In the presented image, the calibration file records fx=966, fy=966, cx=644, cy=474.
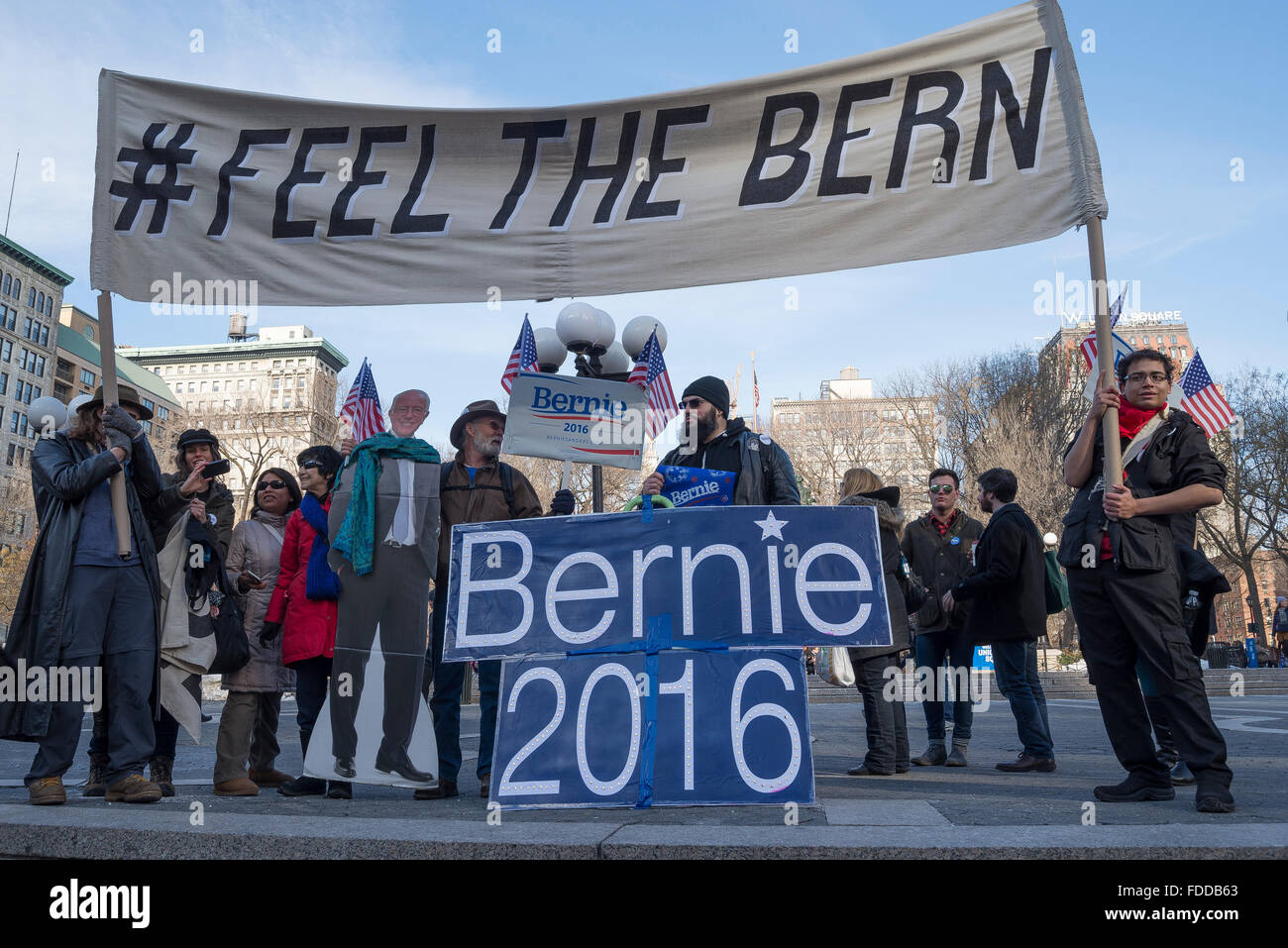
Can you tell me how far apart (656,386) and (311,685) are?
9549mm

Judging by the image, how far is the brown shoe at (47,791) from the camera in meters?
4.19

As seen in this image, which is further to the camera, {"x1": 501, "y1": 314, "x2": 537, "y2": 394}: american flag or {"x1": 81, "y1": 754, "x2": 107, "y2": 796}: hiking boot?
{"x1": 501, "y1": 314, "x2": 537, "y2": 394}: american flag

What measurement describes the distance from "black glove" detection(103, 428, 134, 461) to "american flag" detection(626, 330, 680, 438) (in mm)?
7978

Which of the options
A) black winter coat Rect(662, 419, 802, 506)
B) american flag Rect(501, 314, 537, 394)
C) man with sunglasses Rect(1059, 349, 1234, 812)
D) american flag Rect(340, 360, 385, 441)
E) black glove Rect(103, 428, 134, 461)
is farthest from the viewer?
american flag Rect(340, 360, 385, 441)

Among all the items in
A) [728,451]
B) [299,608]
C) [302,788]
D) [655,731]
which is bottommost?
[302,788]

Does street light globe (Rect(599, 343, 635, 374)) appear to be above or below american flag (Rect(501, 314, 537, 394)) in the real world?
below

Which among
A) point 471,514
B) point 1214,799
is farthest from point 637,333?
point 1214,799

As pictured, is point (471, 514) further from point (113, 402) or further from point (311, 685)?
point (113, 402)

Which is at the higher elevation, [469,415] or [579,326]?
[579,326]

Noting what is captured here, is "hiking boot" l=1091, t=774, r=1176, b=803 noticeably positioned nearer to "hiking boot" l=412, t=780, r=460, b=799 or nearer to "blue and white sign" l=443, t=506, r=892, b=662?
"blue and white sign" l=443, t=506, r=892, b=662

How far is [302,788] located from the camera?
16.8ft

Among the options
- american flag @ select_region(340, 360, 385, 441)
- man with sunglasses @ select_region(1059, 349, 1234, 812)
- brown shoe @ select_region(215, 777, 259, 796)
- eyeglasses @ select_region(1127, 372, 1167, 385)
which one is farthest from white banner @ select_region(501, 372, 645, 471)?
american flag @ select_region(340, 360, 385, 441)

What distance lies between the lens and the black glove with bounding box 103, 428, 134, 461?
4684 millimetres

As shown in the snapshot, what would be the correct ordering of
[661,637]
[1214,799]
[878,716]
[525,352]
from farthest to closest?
[525,352]
[878,716]
[661,637]
[1214,799]
